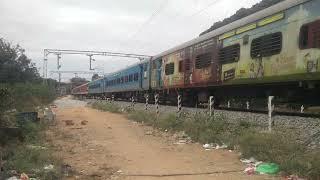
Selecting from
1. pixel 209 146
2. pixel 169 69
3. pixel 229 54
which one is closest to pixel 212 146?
pixel 209 146

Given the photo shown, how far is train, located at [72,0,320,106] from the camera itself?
12.7 meters

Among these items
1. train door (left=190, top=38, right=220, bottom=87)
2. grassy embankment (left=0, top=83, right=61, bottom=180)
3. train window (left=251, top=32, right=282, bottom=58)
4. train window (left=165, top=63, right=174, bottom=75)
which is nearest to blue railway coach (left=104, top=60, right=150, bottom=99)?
train window (left=165, top=63, right=174, bottom=75)

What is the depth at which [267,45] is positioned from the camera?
1462 cm

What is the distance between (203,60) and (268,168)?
36.8 ft

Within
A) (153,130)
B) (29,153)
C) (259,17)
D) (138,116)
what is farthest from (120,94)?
(29,153)

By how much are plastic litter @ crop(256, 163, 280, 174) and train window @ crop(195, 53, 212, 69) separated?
10206mm

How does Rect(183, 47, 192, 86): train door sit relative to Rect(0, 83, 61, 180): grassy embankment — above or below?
above

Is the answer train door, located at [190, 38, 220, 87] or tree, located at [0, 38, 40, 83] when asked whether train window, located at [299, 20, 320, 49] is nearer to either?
train door, located at [190, 38, 220, 87]

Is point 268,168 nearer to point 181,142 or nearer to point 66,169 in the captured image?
point 66,169

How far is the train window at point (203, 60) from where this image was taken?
1954cm

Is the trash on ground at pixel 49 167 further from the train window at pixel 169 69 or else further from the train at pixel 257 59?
the train window at pixel 169 69

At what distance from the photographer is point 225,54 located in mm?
17781

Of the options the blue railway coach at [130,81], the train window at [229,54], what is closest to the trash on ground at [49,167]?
the train window at [229,54]

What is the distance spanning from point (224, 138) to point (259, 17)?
4392mm
